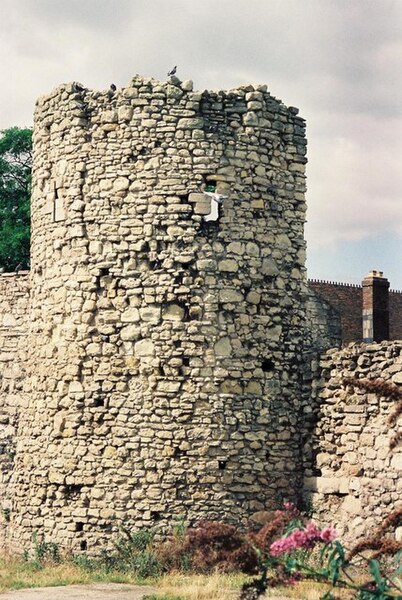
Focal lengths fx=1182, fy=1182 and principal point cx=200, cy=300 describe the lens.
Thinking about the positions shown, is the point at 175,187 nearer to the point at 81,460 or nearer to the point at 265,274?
the point at 265,274

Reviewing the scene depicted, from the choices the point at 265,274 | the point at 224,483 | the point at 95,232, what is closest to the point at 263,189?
the point at 265,274

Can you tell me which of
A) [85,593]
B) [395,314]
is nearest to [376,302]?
[395,314]

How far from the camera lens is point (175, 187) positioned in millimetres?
15133

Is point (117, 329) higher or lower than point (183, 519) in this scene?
higher

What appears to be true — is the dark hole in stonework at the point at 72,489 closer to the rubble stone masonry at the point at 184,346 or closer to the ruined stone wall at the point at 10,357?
the rubble stone masonry at the point at 184,346

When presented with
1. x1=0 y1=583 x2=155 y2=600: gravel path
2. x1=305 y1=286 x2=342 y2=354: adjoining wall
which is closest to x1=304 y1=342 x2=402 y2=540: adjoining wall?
x1=0 y1=583 x2=155 y2=600: gravel path

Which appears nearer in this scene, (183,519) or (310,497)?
(183,519)

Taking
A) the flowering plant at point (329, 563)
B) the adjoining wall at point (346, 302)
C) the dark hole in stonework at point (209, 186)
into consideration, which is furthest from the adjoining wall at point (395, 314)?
the flowering plant at point (329, 563)

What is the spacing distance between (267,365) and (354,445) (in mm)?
1529

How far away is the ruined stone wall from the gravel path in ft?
17.7

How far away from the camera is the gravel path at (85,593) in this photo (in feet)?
41.7

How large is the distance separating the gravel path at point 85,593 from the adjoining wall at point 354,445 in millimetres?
3119

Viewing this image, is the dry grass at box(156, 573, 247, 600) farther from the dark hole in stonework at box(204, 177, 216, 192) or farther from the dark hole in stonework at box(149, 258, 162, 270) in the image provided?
the dark hole in stonework at box(204, 177, 216, 192)

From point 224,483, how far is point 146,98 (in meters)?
5.05
